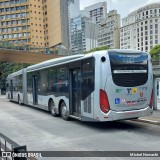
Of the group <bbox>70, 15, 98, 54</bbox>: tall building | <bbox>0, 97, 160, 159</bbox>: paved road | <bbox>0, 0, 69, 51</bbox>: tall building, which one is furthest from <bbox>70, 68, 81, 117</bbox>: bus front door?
<bbox>70, 15, 98, 54</bbox>: tall building

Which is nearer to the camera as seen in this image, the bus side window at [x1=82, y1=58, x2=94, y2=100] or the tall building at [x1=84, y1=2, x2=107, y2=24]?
the bus side window at [x1=82, y1=58, x2=94, y2=100]

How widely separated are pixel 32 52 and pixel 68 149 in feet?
111

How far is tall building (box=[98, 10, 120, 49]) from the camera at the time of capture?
152250mm

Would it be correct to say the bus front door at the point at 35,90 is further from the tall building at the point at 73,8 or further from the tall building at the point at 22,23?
the tall building at the point at 73,8

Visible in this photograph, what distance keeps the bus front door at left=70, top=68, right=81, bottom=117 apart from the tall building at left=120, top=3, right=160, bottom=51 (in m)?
127

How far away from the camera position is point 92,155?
6.33m

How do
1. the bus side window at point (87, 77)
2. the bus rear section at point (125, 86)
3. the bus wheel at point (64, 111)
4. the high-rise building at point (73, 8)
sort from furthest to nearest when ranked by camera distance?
the high-rise building at point (73, 8), the bus wheel at point (64, 111), the bus side window at point (87, 77), the bus rear section at point (125, 86)

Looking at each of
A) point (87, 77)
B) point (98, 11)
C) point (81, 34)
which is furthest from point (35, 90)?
point (98, 11)

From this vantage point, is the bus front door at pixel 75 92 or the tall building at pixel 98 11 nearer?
the bus front door at pixel 75 92

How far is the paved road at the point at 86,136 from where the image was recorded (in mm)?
7164

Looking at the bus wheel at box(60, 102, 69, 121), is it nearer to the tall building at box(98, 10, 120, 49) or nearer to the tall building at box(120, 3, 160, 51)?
the tall building at box(120, 3, 160, 51)

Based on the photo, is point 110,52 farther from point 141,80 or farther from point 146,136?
point 146,136

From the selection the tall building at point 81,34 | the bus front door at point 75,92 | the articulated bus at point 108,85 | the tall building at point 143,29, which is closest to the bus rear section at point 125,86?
the articulated bus at point 108,85

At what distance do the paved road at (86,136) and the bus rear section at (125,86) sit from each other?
2.31 ft
